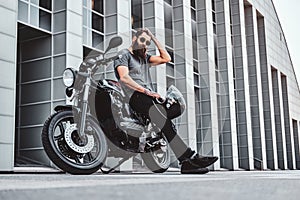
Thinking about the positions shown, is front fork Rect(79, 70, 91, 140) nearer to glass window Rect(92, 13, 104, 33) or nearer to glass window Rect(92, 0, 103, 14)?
glass window Rect(92, 13, 104, 33)

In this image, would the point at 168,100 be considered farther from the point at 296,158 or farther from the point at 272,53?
the point at 296,158

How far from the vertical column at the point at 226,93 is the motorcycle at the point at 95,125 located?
16308 mm

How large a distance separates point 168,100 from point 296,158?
32.0m

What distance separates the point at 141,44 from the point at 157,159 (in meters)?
1.74

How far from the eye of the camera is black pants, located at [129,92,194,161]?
555 centimetres

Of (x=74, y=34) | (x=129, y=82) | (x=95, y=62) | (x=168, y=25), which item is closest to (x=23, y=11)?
(x=74, y=34)

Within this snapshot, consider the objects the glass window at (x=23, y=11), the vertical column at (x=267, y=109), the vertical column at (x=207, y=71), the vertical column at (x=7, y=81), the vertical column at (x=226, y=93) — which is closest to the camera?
the vertical column at (x=7, y=81)

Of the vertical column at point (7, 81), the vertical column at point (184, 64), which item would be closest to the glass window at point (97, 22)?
the vertical column at point (7, 81)

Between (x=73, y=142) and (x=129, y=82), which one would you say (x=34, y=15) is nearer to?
(x=129, y=82)

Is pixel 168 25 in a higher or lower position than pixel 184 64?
higher

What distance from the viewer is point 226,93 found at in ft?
73.8

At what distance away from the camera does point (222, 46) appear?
2294cm

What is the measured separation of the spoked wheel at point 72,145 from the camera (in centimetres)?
455

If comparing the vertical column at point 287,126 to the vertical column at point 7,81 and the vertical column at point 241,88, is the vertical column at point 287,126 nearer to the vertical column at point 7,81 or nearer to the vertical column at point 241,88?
the vertical column at point 241,88
